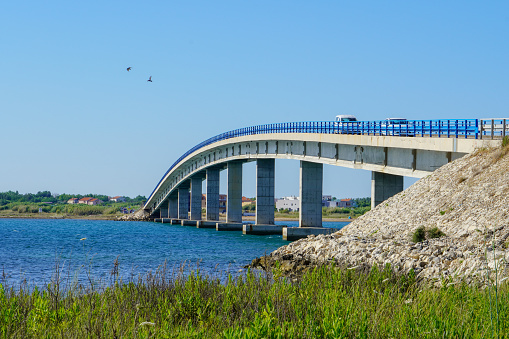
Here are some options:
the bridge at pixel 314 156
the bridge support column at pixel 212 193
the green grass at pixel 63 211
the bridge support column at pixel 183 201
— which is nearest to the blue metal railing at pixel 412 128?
the bridge at pixel 314 156

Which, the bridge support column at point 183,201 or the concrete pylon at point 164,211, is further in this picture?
the concrete pylon at point 164,211

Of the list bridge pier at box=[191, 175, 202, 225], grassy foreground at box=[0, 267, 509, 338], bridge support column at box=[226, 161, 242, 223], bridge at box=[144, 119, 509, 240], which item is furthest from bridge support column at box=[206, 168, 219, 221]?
grassy foreground at box=[0, 267, 509, 338]

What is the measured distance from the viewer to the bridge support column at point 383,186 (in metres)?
41.1

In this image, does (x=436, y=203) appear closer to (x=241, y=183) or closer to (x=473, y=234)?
(x=473, y=234)

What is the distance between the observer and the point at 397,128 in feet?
120

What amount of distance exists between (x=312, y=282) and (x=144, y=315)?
4.65 meters

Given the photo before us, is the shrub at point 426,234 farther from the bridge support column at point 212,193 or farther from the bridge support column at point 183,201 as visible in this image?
the bridge support column at point 183,201

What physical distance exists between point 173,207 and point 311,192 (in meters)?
60.5

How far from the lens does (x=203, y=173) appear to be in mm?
91438

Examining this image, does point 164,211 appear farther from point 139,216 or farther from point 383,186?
point 383,186

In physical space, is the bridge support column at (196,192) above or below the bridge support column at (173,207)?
above

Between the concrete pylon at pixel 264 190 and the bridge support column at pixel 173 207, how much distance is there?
1814 inches

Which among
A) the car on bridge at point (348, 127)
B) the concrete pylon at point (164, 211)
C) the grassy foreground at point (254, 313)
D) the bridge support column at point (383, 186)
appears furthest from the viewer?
the concrete pylon at point (164, 211)

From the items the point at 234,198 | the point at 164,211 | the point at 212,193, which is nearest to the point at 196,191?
the point at 212,193
